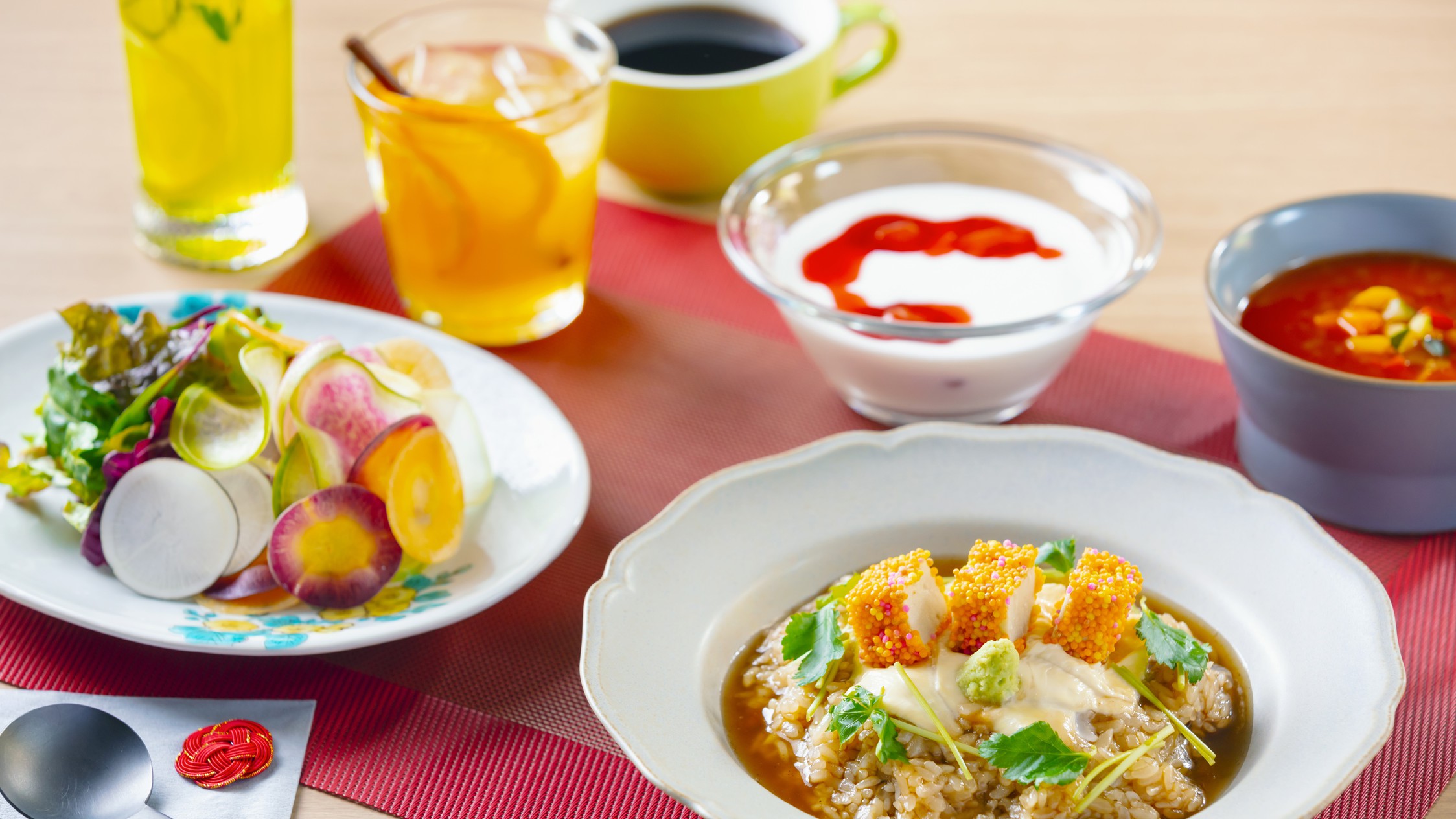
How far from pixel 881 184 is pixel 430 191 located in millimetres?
621

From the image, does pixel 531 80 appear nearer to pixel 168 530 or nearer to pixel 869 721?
pixel 168 530

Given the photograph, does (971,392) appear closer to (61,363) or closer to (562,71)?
(562,71)

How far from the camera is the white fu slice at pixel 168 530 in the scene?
4.46 feet

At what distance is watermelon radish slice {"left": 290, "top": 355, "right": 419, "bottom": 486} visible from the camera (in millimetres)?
1396

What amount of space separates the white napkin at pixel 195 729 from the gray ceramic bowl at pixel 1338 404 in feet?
3.42

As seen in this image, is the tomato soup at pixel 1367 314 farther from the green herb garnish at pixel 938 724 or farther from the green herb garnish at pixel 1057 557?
the green herb garnish at pixel 938 724

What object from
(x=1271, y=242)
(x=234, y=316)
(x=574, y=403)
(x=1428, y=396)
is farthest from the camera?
(x=574, y=403)

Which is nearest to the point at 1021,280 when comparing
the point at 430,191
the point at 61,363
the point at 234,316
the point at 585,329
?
the point at 585,329

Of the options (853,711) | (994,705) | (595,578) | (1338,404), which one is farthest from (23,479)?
(1338,404)

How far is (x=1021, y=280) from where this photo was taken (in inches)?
67.3

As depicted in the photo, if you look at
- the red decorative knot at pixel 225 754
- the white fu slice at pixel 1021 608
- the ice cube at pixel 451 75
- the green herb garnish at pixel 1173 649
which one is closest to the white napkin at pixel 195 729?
the red decorative knot at pixel 225 754

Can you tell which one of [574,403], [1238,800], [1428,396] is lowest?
[574,403]

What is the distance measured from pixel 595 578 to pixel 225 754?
42 centimetres

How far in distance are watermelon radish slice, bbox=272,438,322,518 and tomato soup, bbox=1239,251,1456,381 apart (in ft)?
3.46
